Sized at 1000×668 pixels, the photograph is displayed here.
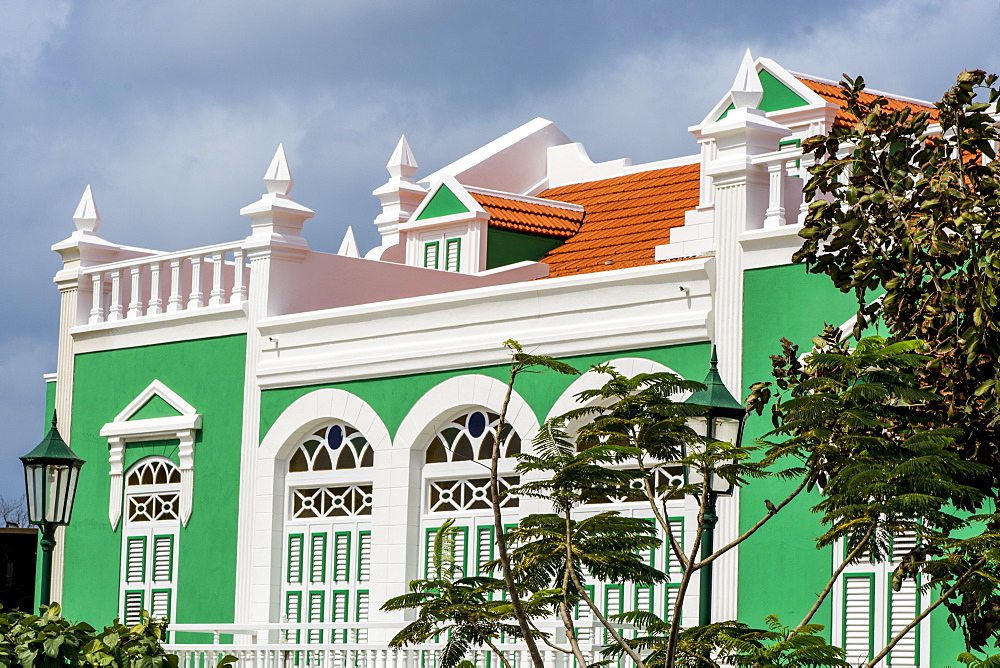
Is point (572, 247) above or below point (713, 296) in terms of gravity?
above

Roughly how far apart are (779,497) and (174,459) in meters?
7.94

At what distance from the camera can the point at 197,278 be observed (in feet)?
65.3

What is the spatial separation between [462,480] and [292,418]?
7.54ft

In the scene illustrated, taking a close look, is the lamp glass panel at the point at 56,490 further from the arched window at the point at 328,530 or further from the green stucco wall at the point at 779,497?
the green stucco wall at the point at 779,497

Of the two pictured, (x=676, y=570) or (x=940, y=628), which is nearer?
(x=940, y=628)

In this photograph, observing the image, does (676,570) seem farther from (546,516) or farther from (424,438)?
(546,516)

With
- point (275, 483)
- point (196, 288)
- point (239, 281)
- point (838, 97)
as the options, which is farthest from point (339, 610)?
point (838, 97)

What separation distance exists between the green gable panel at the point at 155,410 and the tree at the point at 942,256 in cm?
1066

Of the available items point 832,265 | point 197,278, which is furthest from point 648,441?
point 197,278

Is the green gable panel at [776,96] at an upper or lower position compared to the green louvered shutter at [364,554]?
upper

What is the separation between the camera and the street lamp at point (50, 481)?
14.1 metres

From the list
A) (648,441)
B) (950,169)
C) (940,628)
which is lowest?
(940,628)

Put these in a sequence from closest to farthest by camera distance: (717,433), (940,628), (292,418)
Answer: (717,433)
(940,628)
(292,418)

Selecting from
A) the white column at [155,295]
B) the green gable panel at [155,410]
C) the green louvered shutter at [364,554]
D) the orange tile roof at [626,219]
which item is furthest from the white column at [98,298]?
the orange tile roof at [626,219]
